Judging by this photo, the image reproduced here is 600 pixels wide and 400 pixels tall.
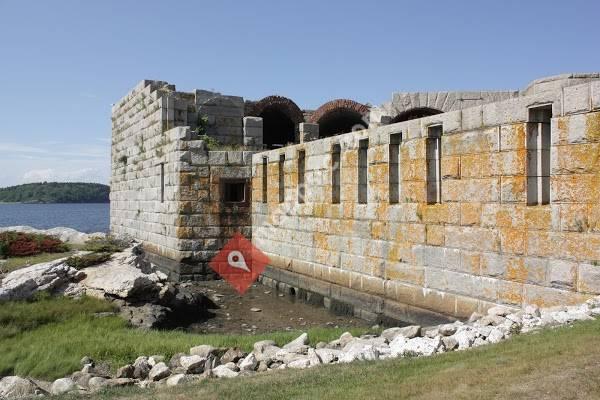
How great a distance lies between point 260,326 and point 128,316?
2.57 meters

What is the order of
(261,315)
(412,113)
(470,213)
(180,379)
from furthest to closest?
(412,113)
(261,315)
(470,213)
(180,379)

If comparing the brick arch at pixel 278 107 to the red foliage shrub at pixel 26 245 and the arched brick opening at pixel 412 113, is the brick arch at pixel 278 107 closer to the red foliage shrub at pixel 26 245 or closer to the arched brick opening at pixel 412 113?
the arched brick opening at pixel 412 113

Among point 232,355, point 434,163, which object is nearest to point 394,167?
point 434,163

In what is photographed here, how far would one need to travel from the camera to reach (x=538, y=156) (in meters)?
8.53

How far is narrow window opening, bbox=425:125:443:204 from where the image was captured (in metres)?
10.4

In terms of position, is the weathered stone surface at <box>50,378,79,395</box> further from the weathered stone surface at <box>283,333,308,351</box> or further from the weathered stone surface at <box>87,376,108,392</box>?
the weathered stone surface at <box>283,333,308,351</box>

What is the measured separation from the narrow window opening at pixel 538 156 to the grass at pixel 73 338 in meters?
3.65

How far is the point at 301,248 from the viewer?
1507cm

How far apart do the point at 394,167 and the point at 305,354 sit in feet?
15.2

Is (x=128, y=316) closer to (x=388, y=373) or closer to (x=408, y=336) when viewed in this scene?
(x=408, y=336)

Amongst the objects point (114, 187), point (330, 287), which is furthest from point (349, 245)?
point (114, 187)

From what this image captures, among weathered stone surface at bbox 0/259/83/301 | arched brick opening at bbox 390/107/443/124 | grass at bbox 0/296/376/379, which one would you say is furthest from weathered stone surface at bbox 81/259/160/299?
arched brick opening at bbox 390/107/443/124

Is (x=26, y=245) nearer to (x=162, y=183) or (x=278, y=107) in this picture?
(x=162, y=183)

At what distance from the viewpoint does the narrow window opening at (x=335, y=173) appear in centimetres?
1343
